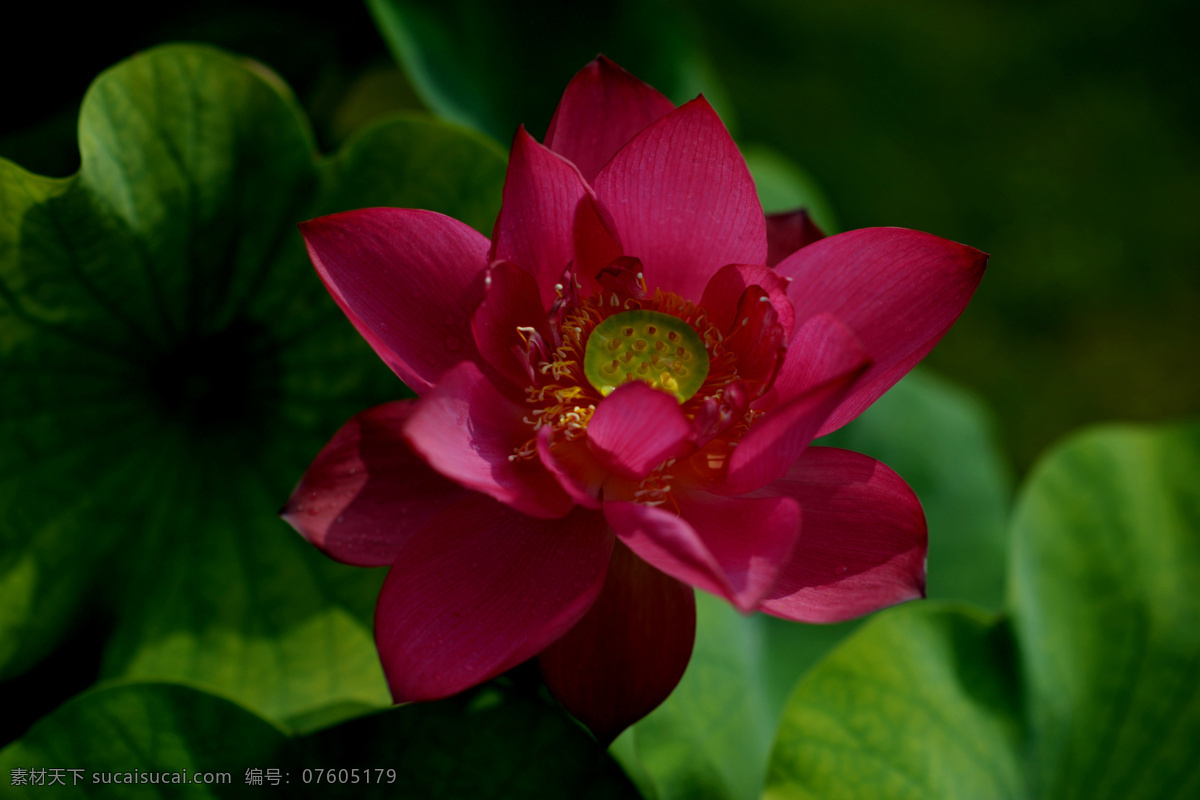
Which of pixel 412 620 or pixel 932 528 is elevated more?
pixel 412 620

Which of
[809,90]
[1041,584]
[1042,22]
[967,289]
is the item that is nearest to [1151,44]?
[1042,22]

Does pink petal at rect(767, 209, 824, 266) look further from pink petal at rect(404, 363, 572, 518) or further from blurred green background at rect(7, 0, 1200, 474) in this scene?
blurred green background at rect(7, 0, 1200, 474)

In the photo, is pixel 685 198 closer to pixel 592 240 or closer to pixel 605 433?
pixel 592 240

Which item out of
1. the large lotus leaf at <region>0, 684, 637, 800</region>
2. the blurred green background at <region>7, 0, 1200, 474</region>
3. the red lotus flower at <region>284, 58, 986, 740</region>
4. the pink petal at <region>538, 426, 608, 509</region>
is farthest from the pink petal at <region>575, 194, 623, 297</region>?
the blurred green background at <region>7, 0, 1200, 474</region>

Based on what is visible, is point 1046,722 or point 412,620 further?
point 1046,722

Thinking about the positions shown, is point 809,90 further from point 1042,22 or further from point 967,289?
point 967,289

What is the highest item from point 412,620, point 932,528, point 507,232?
point 507,232
